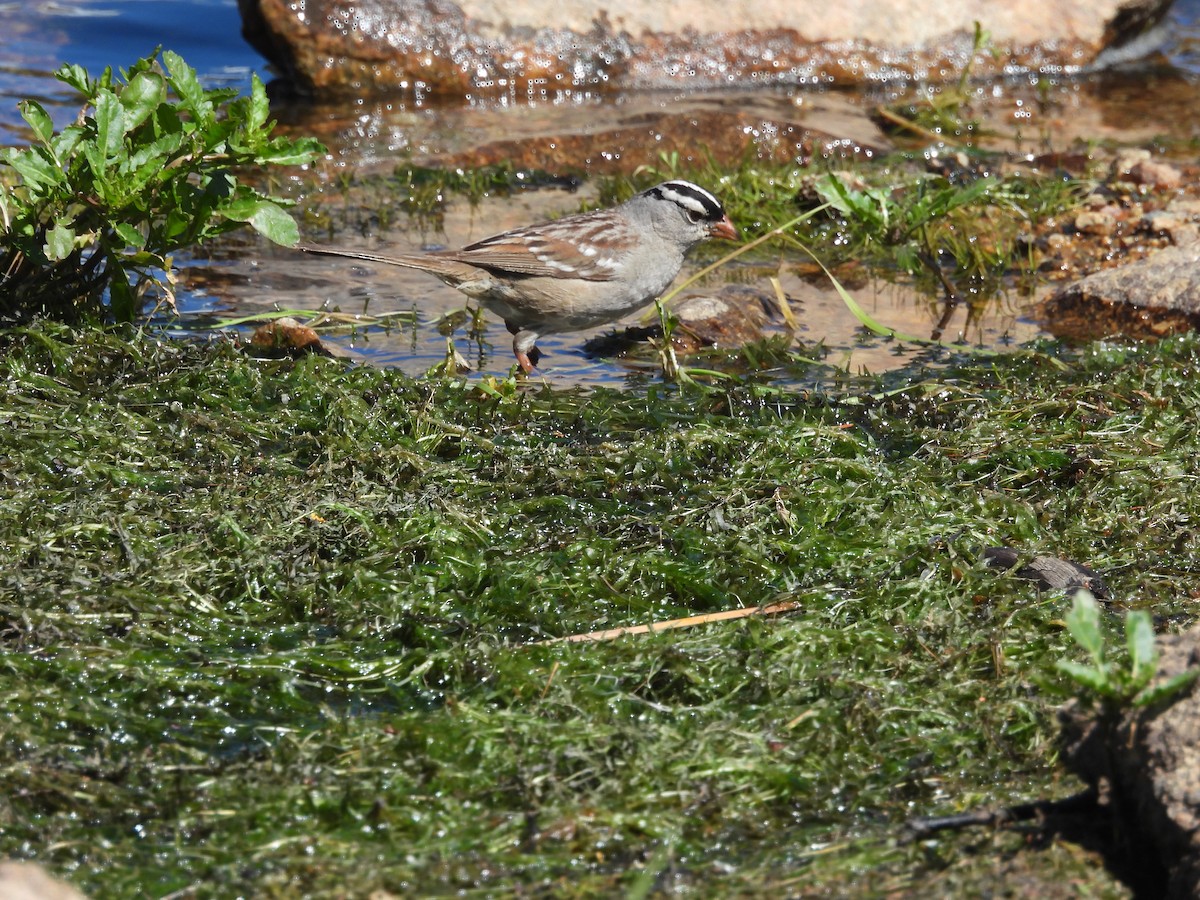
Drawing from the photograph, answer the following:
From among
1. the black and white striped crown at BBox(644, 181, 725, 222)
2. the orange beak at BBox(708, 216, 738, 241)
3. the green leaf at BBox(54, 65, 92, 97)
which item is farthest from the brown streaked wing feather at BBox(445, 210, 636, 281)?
the green leaf at BBox(54, 65, 92, 97)

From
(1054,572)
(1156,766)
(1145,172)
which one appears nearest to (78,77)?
(1054,572)

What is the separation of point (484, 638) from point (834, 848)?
4.02ft

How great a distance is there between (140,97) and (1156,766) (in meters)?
4.27

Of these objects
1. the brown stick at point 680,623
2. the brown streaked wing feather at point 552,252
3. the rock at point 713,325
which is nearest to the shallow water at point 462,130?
the rock at point 713,325

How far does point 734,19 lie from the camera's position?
12.2m

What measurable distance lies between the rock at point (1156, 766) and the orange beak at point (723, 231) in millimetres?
4817

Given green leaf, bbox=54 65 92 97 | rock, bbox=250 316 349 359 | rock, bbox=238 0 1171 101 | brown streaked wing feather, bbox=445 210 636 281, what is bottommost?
rock, bbox=250 316 349 359

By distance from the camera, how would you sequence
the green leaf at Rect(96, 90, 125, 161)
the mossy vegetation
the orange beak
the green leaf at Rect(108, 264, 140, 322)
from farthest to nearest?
the orange beak, the green leaf at Rect(108, 264, 140, 322), the green leaf at Rect(96, 90, 125, 161), the mossy vegetation

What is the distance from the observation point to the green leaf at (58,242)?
5.15 meters

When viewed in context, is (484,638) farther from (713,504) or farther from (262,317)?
(262,317)

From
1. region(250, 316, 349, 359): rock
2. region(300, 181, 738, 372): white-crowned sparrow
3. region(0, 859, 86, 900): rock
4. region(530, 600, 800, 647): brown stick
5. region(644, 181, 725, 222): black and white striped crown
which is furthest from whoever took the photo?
region(644, 181, 725, 222): black and white striped crown

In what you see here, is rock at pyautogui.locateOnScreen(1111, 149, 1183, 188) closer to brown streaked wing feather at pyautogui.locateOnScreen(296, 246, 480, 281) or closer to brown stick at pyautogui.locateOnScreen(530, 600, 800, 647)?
brown streaked wing feather at pyautogui.locateOnScreen(296, 246, 480, 281)

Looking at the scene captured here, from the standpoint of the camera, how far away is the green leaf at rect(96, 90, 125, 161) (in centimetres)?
515

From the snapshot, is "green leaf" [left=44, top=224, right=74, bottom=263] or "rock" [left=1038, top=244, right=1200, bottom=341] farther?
"rock" [left=1038, top=244, right=1200, bottom=341]
